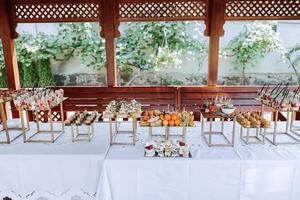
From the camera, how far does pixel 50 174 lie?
2521 mm

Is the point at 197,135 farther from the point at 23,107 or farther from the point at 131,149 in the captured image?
the point at 23,107

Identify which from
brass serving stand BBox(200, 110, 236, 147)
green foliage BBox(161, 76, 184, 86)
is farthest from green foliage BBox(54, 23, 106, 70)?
brass serving stand BBox(200, 110, 236, 147)

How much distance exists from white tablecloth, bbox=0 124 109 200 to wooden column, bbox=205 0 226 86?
278 centimetres

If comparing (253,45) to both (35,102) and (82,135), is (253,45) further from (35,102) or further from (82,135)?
(35,102)

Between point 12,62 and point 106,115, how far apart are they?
2.97 m

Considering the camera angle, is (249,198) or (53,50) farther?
(53,50)

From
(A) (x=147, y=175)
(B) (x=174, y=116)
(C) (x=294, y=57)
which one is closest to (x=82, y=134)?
(A) (x=147, y=175)

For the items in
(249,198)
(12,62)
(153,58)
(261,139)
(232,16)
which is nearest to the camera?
(249,198)

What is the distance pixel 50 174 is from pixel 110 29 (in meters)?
2.75

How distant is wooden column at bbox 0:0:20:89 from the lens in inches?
179

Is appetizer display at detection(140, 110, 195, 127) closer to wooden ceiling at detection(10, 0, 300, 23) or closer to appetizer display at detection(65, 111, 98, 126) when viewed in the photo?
appetizer display at detection(65, 111, 98, 126)

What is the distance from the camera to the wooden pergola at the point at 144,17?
4.43m

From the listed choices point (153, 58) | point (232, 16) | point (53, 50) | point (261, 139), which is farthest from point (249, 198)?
point (53, 50)

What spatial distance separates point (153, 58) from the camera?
6.95 meters
